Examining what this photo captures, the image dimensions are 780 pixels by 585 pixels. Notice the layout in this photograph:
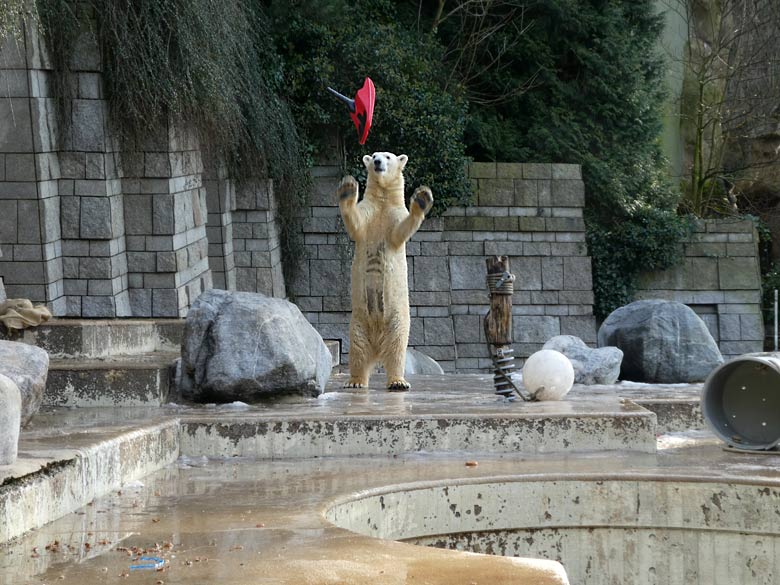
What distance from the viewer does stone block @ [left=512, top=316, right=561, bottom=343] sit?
15.6 metres

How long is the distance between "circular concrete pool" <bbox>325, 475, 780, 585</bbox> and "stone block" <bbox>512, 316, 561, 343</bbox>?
909cm

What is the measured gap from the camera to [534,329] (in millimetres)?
15609

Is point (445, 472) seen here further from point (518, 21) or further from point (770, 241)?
point (770, 241)

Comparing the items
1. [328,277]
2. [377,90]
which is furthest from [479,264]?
[377,90]

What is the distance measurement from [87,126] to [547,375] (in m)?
4.72

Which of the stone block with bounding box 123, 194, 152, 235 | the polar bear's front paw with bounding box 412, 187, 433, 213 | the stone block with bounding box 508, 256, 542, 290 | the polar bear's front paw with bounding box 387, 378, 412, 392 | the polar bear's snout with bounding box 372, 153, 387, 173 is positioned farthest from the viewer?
the stone block with bounding box 508, 256, 542, 290

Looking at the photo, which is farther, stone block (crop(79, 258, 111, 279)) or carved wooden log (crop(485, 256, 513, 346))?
stone block (crop(79, 258, 111, 279))

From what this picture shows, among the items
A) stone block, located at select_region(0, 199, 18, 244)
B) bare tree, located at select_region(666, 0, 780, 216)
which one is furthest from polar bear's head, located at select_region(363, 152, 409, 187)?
bare tree, located at select_region(666, 0, 780, 216)

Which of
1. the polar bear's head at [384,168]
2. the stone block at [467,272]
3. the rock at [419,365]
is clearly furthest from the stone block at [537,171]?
the polar bear's head at [384,168]

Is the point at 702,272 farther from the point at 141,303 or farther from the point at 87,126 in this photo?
the point at 87,126

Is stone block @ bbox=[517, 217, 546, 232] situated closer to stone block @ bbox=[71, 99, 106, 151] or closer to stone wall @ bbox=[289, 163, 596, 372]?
stone wall @ bbox=[289, 163, 596, 372]

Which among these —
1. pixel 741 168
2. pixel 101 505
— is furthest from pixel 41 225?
pixel 741 168

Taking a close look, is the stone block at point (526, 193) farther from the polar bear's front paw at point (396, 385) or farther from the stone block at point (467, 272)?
the polar bear's front paw at point (396, 385)

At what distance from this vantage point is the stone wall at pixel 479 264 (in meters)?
15.1
